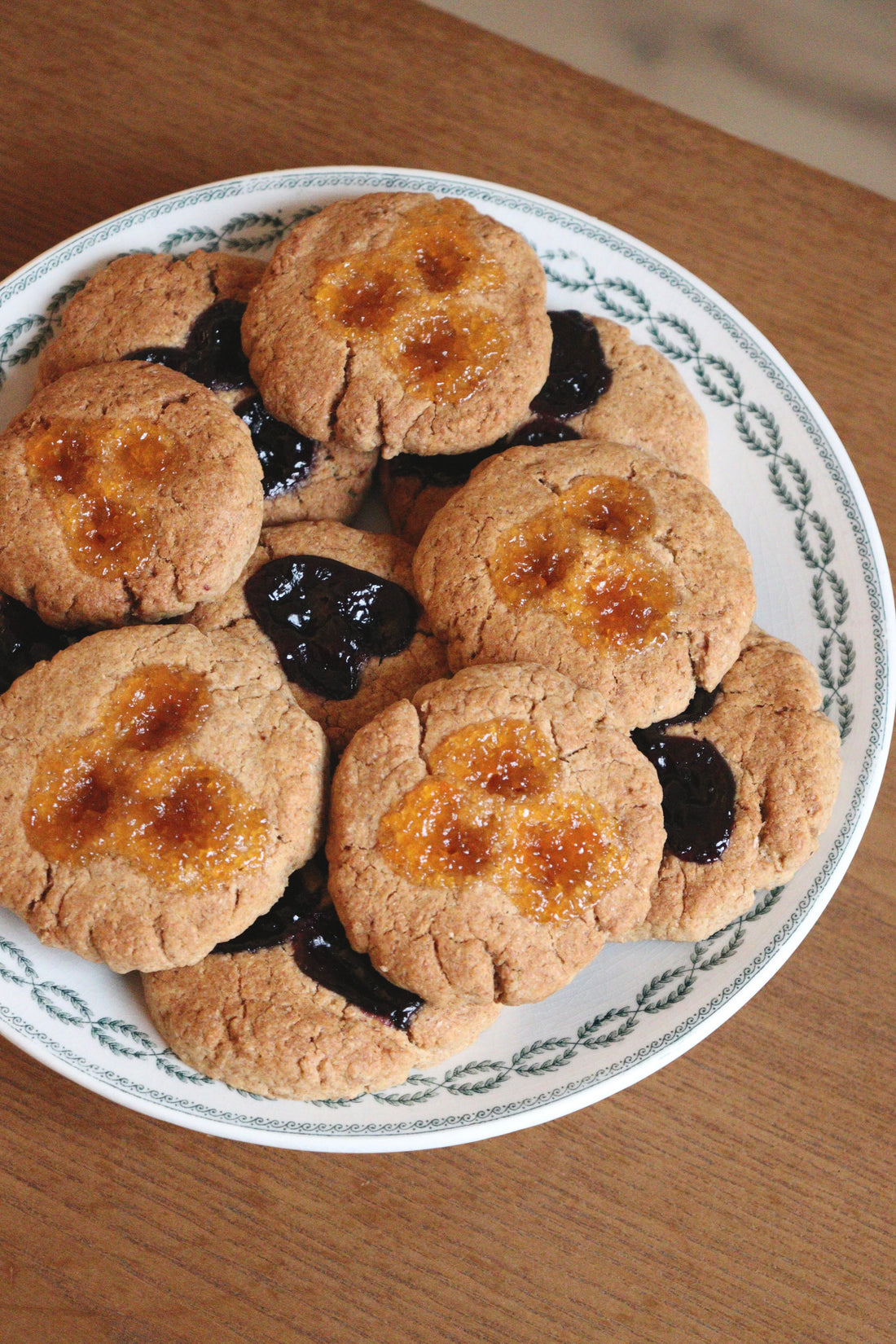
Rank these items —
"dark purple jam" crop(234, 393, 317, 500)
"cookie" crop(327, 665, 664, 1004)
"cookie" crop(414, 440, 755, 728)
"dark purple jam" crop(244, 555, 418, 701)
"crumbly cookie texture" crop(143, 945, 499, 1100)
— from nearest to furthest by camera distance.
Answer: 1. "cookie" crop(327, 665, 664, 1004)
2. "crumbly cookie texture" crop(143, 945, 499, 1100)
3. "cookie" crop(414, 440, 755, 728)
4. "dark purple jam" crop(244, 555, 418, 701)
5. "dark purple jam" crop(234, 393, 317, 500)

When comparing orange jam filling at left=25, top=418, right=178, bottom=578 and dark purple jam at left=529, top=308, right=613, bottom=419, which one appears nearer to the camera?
orange jam filling at left=25, top=418, right=178, bottom=578

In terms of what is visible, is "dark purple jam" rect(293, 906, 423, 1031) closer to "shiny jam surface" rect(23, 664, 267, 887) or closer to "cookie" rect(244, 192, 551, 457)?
"shiny jam surface" rect(23, 664, 267, 887)

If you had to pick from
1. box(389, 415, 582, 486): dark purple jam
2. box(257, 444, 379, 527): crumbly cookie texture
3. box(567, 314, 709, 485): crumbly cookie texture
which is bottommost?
box(257, 444, 379, 527): crumbly cookie texture

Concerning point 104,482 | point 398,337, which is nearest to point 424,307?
point 398,337

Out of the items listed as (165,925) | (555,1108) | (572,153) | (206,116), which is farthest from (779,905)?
(206,116)

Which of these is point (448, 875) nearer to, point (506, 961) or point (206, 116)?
point (506, 961)

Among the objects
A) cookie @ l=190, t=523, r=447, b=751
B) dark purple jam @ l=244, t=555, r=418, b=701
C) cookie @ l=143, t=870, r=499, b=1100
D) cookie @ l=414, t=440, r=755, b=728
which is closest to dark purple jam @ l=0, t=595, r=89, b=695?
cookie @ l=190, t=523, r=447, b=751

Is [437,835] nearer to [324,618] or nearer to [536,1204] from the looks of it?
[324,618]


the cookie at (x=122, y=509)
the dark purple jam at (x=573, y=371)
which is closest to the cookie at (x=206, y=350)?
the cookie at (x=122, y=509)
